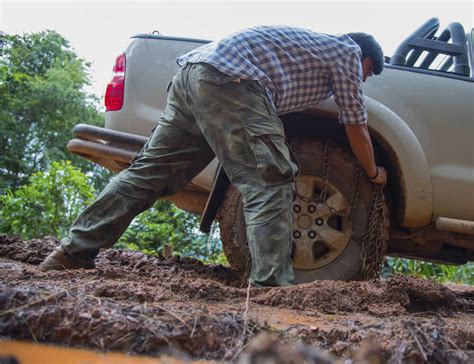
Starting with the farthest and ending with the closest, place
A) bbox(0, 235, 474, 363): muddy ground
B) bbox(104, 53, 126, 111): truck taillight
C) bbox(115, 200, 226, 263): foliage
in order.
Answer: bbox(115, 200, 226, 263): foliage < bbox(104, 53, 126, 111): truck taillight < bbox(0, 235, 474, 363): muddy ground

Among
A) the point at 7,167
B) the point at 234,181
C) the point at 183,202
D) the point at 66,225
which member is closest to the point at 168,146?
the point at 234,181

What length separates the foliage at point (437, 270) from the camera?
753 centimetres

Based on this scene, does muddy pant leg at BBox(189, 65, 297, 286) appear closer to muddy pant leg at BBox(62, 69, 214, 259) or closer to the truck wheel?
muddy pant leg at BBox(62, 69, 214, 259)

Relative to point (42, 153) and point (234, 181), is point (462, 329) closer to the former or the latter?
point (234, 181)

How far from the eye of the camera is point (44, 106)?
17.0 m

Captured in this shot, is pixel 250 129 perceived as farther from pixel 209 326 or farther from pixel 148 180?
pixel 209 326

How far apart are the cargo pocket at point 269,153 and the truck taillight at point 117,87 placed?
1.06m

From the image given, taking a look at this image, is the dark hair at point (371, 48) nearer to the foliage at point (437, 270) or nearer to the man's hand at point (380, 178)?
the man's hand at point (380, 178)

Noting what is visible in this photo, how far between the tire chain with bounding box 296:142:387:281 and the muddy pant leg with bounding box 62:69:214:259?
0.72 meters

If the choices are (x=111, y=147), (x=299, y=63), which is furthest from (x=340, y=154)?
(x=111, y=147)

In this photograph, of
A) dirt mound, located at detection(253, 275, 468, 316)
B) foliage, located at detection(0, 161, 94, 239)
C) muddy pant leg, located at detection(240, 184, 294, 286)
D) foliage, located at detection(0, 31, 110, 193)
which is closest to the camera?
dirt mound, located at detection(253, 275, 468, 316)

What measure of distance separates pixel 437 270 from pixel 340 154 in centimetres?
587

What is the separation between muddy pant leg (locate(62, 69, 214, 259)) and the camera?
253 cm

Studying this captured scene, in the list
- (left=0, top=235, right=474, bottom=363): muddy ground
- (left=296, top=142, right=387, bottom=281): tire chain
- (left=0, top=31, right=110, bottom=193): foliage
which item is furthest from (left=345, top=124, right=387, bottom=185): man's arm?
(left=0, top=31, right=110, bottom=193): foliage
